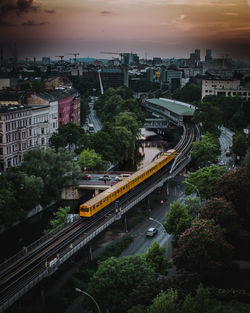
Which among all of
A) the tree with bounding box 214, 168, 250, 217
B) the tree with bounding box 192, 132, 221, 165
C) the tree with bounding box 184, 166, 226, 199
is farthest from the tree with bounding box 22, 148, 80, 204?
the tree with bounding box 192, 132, 221, 165

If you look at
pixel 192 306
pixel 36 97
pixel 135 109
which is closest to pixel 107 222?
pixel 192 306

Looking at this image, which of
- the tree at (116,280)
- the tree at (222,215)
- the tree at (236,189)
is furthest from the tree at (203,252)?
the tree at (236,189)

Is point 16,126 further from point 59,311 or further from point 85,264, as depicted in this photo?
point 59,311

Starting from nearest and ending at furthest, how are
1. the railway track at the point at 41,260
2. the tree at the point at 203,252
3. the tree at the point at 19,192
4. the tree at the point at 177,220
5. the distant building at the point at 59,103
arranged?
1. the railway track at the point at 41,260
2. the tree at the point at 203,252
3. the tree at the point at 177,220
4. the tree at the point at 19,192
5. the distant building at the point at 59,103

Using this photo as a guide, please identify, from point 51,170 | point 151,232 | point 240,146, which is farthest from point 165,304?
point 240,146

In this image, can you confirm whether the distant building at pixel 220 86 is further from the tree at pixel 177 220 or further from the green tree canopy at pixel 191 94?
the tree at pixel 177 220

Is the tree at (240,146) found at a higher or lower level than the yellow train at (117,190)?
higher

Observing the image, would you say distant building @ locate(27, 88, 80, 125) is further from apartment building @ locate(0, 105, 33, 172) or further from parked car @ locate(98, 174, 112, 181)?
parked car @ locate(98, 174, 112, 181)
